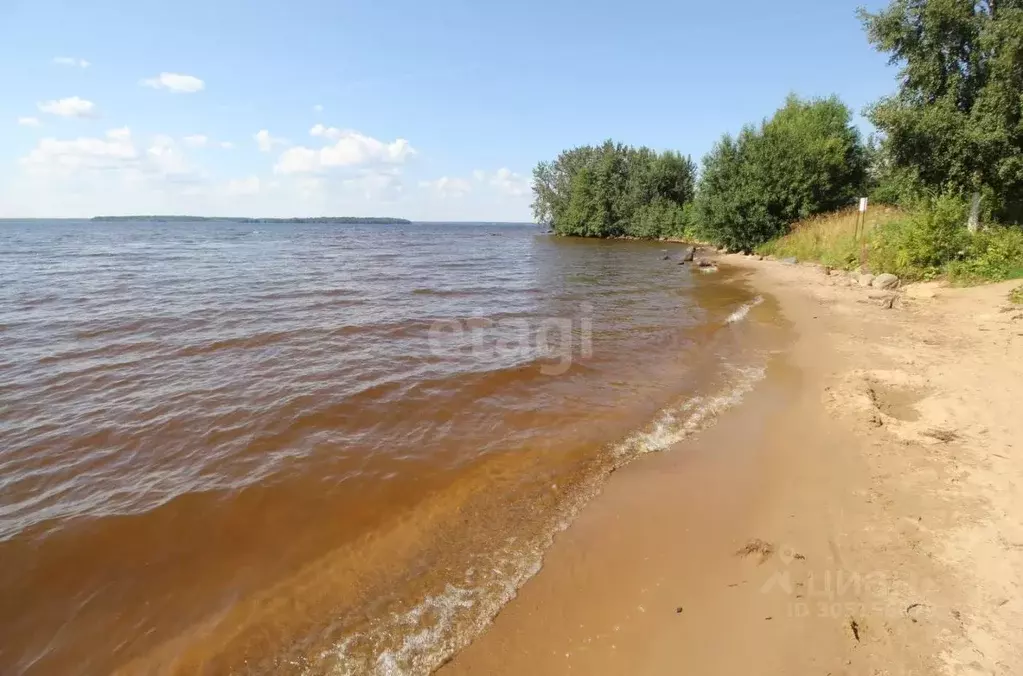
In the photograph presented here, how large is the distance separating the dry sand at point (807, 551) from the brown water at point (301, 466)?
556 mm

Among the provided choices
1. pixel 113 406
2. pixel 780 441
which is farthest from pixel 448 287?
pixel 780 441

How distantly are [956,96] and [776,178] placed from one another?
14.7 metres

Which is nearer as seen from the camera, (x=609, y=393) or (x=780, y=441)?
(x=780, y=441)

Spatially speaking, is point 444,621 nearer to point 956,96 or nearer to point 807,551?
point 807,551

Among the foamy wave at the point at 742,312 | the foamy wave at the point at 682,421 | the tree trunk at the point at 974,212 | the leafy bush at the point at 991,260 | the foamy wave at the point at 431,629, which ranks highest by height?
the tree trunk at the point at 974,212

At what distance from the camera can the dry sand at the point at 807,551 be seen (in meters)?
3.28

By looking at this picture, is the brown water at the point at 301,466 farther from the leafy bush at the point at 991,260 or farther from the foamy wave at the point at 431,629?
the leafy bush at the point at 991,260

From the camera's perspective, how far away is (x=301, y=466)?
20.0 ft

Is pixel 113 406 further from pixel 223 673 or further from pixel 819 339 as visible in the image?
pixel 819 339

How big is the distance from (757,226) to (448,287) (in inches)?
882

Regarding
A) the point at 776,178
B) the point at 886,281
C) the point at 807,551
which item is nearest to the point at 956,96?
the point at 886,281

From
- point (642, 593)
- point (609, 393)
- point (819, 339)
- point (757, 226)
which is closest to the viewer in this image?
point (642, 593)

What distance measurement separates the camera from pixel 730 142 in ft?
111

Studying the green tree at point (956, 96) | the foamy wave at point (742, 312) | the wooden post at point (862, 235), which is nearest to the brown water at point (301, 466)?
the foamy wave at point (742, 312)
